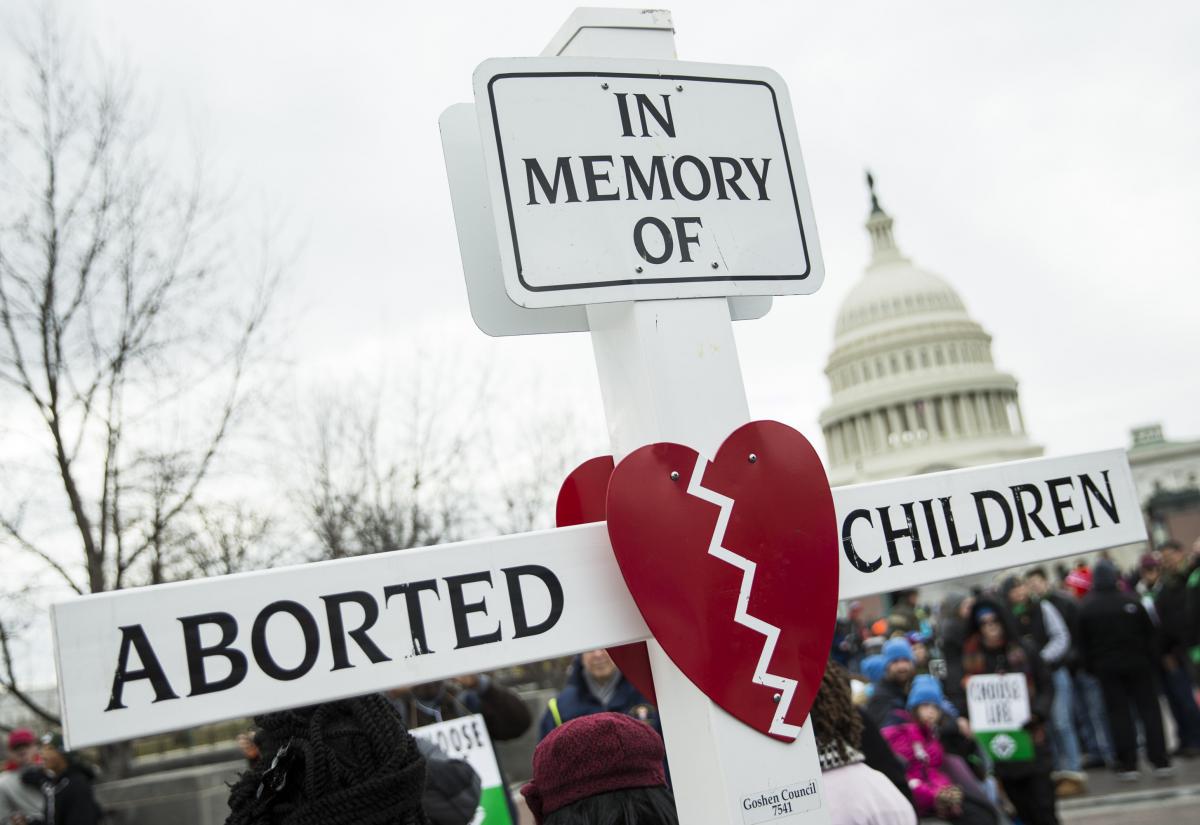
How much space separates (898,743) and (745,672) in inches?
185

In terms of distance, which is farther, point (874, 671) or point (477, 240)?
point (874, 671)

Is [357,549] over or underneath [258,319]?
underneath

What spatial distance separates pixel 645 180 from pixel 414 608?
0.77 metres

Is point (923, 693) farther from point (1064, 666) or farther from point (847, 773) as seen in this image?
point (1064, 666)

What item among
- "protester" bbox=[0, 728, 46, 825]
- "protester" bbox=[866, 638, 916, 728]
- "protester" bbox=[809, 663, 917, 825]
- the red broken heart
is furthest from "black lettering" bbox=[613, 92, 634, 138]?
"protester" bbox=[0, 728, 46, 825]

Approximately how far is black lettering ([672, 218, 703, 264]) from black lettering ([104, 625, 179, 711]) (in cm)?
96

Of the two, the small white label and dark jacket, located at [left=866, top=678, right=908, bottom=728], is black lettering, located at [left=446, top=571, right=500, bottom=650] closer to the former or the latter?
the small white label

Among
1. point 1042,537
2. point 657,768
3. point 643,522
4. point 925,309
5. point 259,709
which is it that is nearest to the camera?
point 259,709

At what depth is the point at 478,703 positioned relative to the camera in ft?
23.4

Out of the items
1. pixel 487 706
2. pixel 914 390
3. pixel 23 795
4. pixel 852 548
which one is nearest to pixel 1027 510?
pixel 852 548

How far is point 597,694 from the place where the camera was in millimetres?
6020

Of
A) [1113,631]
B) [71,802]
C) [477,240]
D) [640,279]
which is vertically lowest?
[1113,631]

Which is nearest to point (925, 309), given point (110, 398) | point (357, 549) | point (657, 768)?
point (357, 549)

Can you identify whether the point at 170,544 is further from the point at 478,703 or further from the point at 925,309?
the point at 925,309
